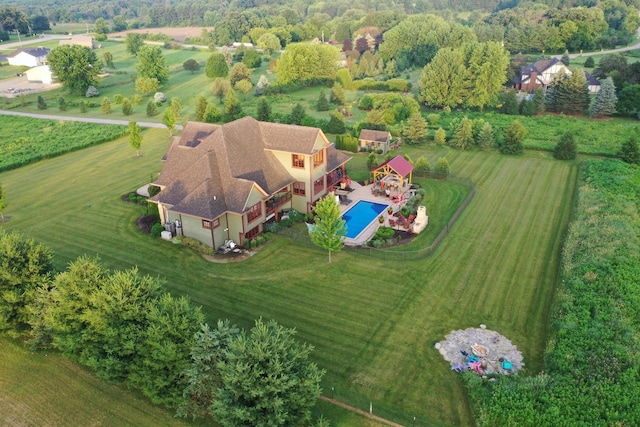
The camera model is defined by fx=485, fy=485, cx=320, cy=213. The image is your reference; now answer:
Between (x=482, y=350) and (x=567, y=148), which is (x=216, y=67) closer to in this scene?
(x=567, y=148)

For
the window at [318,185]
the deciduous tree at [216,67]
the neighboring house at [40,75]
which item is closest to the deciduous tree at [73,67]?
the neighboring house at [40,75]

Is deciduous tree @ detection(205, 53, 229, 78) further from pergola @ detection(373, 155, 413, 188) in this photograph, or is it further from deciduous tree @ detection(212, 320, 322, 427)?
deciduous tree @ detection(212, 320, 322, 427)

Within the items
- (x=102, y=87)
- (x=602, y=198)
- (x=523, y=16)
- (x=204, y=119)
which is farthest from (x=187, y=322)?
(x=523, y=16)

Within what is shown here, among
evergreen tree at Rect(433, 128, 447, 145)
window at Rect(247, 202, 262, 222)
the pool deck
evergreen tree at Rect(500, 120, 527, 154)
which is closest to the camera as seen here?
window at Rect(247, 202, 262, 222)

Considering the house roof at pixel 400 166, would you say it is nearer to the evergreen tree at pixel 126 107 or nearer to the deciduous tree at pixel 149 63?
the evergreen tree at pixel 126 107

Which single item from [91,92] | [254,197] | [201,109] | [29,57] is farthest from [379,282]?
[29,57]

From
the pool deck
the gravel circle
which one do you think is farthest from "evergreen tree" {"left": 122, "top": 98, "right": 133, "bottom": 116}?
the gravel circle

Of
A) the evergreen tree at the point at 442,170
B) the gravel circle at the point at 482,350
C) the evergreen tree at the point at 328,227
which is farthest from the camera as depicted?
the evergreen tree at the point at 442,170
